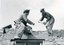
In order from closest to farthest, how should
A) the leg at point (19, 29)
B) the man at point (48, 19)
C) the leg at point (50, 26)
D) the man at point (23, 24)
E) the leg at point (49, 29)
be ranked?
the leg at point (19, 29) → the man at point (23, 24) → the leg at point (49, 29) → the leg at point (50, 26) → the man at point (48, 19)

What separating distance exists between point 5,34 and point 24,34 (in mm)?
2245

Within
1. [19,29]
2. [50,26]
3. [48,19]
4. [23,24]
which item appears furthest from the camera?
[48,19]

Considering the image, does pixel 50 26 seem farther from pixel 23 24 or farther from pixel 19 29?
pixel 19 29

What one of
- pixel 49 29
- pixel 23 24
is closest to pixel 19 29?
pixel 23 24

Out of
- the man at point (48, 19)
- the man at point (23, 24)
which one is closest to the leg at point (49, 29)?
the man at point (48, 19)

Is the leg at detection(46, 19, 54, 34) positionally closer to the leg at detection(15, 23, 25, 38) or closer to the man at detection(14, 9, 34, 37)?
the man at detection(14, 9, 34, 37)

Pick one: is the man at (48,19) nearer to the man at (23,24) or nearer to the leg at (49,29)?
the leg at (49,29)

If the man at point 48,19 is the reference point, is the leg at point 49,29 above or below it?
below

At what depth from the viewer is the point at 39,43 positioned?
74.0 feet

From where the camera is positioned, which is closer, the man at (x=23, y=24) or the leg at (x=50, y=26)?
the man at (x=23, y=24)

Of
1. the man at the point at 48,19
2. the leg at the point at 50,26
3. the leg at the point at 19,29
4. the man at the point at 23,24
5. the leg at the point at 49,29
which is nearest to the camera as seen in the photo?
the leg at the point at 19,29

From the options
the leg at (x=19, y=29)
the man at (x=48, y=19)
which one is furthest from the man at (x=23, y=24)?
the man at (x=48, y=19)

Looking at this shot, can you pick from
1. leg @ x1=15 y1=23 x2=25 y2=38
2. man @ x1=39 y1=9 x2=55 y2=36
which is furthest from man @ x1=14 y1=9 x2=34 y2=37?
man @ x1=39 y1=9 x2=55 y2=36

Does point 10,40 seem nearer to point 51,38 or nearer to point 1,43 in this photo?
point 1,43
